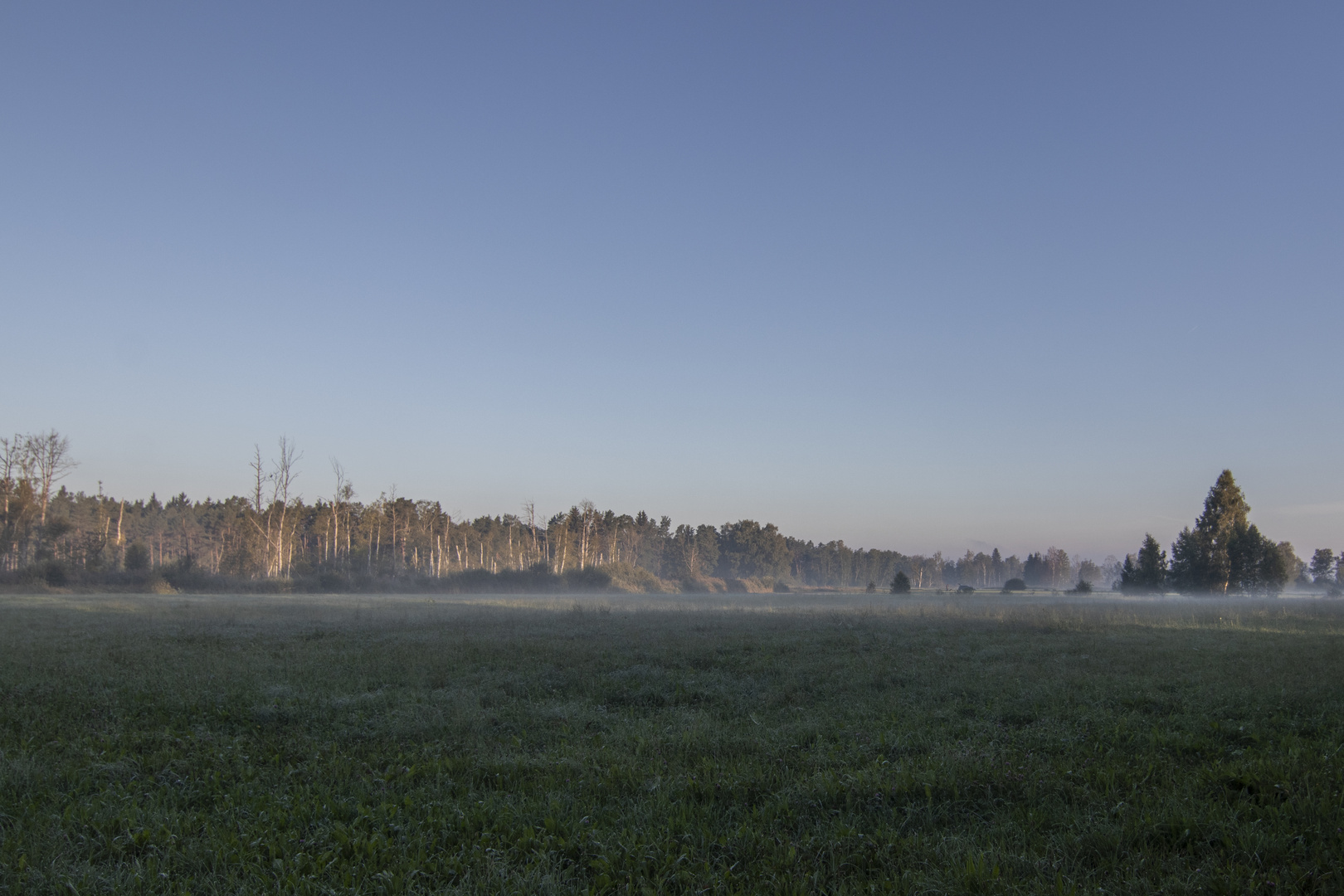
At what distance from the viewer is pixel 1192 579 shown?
59.9 metres

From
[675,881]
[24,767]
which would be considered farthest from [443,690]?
[675,881]

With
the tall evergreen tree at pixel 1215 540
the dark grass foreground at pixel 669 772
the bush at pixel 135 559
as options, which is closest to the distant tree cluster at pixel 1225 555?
the tall evergreen tree at pixel 1215 540

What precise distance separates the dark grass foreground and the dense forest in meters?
50.2

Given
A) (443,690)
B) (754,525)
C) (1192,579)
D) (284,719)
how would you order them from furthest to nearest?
1. (754,525)
2. (1192,579)
3. (443,690)
4. (284,719)

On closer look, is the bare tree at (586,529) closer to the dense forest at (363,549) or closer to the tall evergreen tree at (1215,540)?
the dense forest at (363,549)

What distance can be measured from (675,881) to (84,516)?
114 m

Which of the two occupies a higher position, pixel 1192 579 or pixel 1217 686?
pixel 1217 686

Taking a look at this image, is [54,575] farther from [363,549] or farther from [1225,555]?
[1225,555]

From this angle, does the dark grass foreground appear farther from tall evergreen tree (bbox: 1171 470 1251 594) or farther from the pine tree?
the pine tree

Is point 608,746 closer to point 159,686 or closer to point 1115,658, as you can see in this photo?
point 159,686

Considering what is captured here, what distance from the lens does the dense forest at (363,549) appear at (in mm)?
57219

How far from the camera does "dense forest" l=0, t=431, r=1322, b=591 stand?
2253 inches

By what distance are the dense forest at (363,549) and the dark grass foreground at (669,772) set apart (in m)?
50.2

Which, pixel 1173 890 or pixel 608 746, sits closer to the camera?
pixel 1173 890
